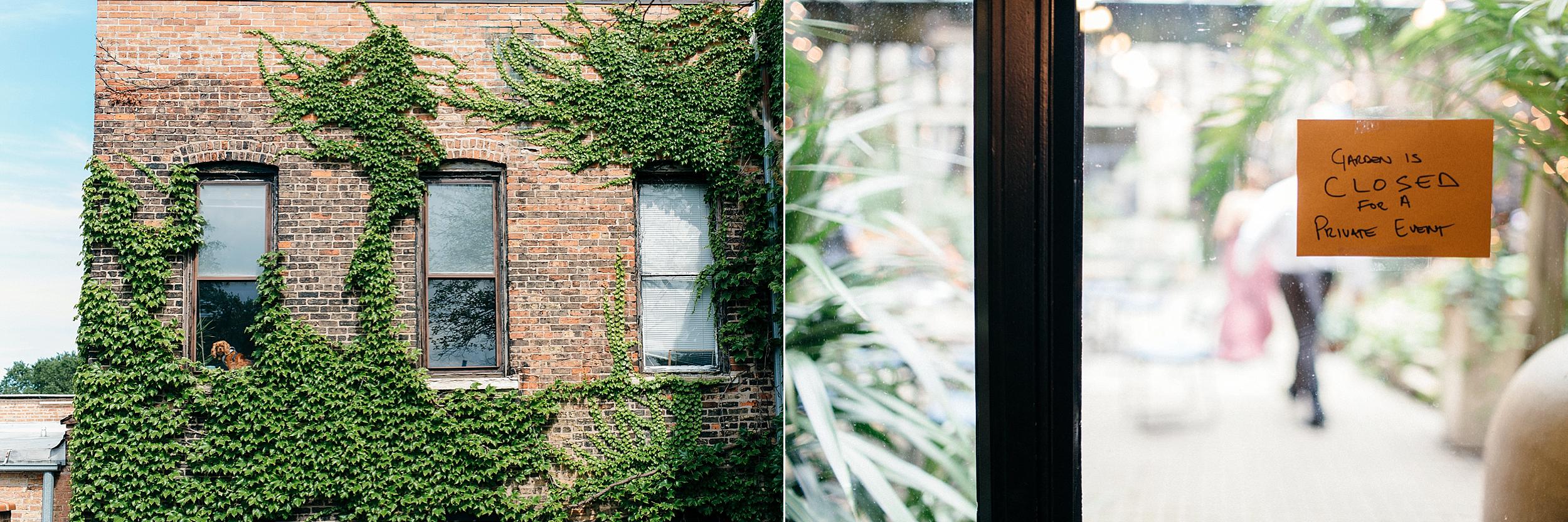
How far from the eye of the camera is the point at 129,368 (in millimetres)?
5027

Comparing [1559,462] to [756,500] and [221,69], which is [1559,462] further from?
[221,69]

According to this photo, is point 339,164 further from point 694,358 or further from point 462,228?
point 694,358

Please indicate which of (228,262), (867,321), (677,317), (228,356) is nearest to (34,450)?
(228,356)

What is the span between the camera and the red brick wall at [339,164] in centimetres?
512

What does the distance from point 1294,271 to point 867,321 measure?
2.27ft

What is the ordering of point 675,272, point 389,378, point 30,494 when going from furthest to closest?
Answer: point 675,272 → point 30,494 → point 389,378

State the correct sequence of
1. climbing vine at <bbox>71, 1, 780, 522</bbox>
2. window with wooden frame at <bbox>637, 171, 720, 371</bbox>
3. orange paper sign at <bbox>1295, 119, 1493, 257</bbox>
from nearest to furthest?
orange paper sign at <bbox>1295, 119, 1493, 257</bbox>
climbing vine at <bbox>71, 1, 780, 522</bbox>
window with wooden frame at <bbox>637, 171, 720, 371</bbox>

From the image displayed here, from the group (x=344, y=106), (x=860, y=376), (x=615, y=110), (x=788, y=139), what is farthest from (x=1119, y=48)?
(x=344, y=106)

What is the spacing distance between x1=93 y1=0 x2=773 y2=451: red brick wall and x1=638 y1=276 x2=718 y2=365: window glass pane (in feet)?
0.49

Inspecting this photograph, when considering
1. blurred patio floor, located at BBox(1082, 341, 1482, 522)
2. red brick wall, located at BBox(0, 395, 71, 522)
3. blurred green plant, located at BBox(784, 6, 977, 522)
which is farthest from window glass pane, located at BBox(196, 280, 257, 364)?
blurred patio floor, located at BBox(1082, 341, 1482, 522)

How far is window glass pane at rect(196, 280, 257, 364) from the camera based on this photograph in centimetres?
517

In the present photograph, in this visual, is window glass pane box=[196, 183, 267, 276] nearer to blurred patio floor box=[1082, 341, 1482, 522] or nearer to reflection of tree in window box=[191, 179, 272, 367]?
reflection of tree in window box=[191, 179, 272, 367]

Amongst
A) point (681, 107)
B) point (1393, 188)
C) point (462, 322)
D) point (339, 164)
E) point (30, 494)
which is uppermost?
point (681, 107)

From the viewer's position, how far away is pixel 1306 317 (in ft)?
3.93
